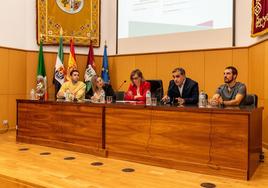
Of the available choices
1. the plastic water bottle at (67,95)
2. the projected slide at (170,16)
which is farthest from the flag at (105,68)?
the plastic water bottle at (67,95)

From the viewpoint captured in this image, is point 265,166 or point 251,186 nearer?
point 251,186

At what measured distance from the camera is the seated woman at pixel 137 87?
3.58 metres

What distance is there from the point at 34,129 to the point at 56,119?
0.45m

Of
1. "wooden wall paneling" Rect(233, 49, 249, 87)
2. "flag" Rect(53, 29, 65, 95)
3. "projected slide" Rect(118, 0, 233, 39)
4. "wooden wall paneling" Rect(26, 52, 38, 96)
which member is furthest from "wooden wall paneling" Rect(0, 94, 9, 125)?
"wooden wall paneling" Rect(233, 49, 249, 87)

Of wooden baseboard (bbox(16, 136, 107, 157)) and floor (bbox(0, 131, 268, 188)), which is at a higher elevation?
wooden baseboard (bbox(16, 136, 107, 157))

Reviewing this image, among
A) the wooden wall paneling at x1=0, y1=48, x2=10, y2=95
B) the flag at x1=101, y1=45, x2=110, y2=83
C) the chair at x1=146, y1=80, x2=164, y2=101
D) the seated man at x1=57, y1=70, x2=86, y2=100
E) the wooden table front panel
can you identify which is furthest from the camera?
the flag at x1=101, y1=45, x2=110, y2=83

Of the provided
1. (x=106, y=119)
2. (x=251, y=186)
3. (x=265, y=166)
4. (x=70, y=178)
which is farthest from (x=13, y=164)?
(x=265, y=166)

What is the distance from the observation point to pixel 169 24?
16.4 feet

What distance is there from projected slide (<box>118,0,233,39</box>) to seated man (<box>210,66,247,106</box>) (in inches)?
68.4

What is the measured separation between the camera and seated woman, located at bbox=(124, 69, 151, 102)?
3.58m

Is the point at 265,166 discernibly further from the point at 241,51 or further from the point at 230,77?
the point at 241,51

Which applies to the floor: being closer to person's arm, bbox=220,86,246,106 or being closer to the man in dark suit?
person's arm, bbox=220,86,246,106

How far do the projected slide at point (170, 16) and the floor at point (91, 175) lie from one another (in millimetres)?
2497

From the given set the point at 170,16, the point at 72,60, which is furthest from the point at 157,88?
the point at 72,60
